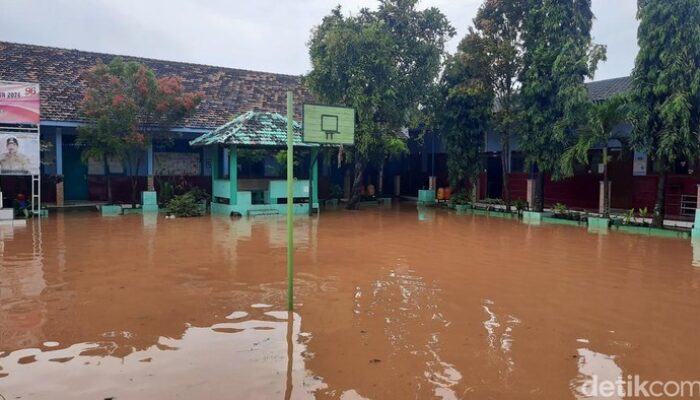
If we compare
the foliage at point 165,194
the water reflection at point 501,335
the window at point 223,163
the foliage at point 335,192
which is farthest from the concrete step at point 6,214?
the water reflection at point 501,335

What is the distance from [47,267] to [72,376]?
5.10 meters

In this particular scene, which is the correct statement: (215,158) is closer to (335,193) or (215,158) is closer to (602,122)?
(335,193)

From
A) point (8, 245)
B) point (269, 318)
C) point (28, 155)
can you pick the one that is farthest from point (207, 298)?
point (28, 155)

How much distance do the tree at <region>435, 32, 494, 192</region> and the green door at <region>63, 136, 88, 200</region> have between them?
14014 millimetres

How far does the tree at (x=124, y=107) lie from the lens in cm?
1703

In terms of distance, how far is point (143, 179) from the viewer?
21047 mm

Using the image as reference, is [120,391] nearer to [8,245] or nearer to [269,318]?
[269,318]

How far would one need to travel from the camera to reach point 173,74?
73.0 feet

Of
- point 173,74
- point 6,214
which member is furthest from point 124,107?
point 173,74

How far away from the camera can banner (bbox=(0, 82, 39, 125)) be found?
1529 cm

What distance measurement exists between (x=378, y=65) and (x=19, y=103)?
11.0 metres

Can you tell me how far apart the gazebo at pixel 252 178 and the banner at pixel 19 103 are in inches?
196

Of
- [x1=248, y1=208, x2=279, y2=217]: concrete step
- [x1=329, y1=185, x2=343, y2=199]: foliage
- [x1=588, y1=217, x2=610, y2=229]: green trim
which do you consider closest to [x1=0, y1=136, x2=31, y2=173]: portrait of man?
[x1=248, y1=208, x2=279, y2=217]: concrete step

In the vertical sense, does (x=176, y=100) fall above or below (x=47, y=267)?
above
